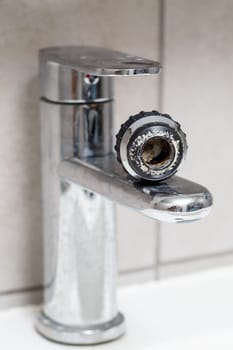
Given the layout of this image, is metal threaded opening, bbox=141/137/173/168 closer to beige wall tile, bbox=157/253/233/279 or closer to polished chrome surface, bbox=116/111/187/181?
polished chrome surface, bbox=116/111/187/181

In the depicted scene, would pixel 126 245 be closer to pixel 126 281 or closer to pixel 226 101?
pixel 126 281

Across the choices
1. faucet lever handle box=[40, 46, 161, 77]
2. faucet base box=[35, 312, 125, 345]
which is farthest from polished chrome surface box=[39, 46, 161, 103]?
faucet base box=[35, 312, 125, 345]

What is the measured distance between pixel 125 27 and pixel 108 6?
0.8 inches

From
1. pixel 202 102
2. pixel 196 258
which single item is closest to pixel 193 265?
pixel 196 258

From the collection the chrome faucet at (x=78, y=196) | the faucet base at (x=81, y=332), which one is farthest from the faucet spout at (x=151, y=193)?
the faucet base at (x=81, y=332)

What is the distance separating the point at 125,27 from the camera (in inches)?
21.4

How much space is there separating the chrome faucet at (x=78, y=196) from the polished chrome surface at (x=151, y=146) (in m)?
0.02

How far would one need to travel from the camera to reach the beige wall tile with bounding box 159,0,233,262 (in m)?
0.57

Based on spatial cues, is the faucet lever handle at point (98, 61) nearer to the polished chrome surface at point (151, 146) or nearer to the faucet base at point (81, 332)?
the polished chrome surface at point (151, 146)

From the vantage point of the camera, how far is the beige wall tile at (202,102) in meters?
0.57

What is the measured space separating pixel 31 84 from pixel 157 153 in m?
0.14

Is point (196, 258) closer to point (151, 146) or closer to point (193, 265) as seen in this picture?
point (193, 265)

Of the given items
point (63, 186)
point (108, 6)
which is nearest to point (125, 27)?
point (108, 6)

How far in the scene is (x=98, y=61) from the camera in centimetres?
43
